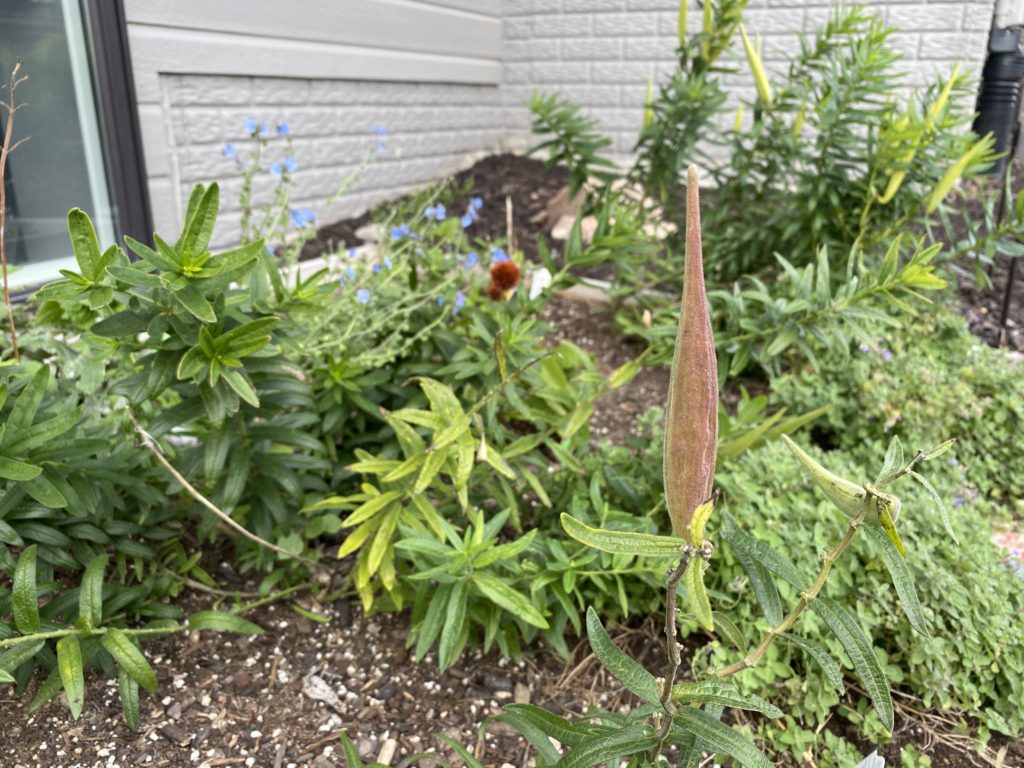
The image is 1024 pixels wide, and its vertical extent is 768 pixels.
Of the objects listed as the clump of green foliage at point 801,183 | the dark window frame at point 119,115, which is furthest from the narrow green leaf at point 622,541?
the dark window frame at point 119,115

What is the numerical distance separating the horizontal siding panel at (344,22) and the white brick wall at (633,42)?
0.35m

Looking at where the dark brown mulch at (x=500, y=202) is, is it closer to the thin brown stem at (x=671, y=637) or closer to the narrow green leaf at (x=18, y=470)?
the narrow green leaf at (x=18, y=470)

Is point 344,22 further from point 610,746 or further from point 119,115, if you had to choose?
point 610,746

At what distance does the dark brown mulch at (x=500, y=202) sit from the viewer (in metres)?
4.47

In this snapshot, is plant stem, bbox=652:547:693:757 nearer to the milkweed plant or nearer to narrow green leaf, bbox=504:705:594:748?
the milkweed plant

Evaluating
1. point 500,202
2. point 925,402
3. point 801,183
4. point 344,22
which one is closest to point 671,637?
point 925,402

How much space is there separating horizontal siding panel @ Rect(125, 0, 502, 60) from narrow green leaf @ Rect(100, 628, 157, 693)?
275cm

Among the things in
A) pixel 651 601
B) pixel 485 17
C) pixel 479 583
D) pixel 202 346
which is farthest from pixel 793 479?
pixel 485 17

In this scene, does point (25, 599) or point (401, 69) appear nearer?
point (25, 599)

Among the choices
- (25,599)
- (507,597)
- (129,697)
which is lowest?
(129,697)

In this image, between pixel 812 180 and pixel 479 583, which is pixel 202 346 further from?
pixel 812 180

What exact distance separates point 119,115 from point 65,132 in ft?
0.85

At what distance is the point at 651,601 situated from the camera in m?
1.78

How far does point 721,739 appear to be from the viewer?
1003 mm
